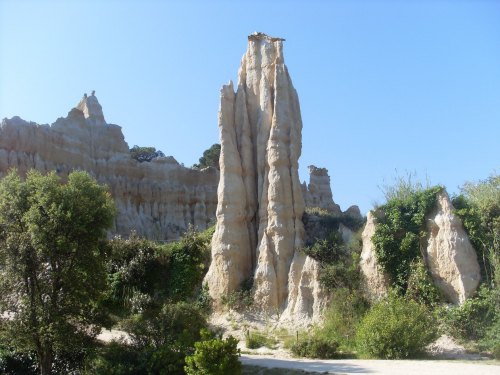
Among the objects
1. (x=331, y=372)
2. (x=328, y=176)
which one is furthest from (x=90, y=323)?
(x=328, y=176)

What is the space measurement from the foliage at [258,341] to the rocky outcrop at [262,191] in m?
2.34

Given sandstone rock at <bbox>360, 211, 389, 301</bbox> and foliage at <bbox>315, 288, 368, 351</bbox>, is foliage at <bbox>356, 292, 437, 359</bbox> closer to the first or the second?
foliage at <bbox>315, 288, 368, 351</bbox>

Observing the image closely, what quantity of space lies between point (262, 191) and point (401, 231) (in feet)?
23.9

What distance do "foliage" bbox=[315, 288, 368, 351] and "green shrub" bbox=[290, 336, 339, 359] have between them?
131 cm

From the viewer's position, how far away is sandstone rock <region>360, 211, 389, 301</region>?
2119cm

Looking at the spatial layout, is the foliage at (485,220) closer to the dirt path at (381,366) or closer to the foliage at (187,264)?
the dirt path at (381,366)

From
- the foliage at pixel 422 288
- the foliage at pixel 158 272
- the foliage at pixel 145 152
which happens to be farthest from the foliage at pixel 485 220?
the foliage at pixel 145 152

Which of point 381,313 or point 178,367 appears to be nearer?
point 178,367

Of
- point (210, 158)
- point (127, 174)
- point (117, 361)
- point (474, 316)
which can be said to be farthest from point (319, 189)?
point (117, 361)

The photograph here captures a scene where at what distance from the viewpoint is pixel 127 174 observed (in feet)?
152

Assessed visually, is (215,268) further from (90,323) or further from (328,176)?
(328,176)

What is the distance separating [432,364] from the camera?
1459 cm

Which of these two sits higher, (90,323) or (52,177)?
(52,177)

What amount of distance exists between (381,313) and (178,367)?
717 cm
